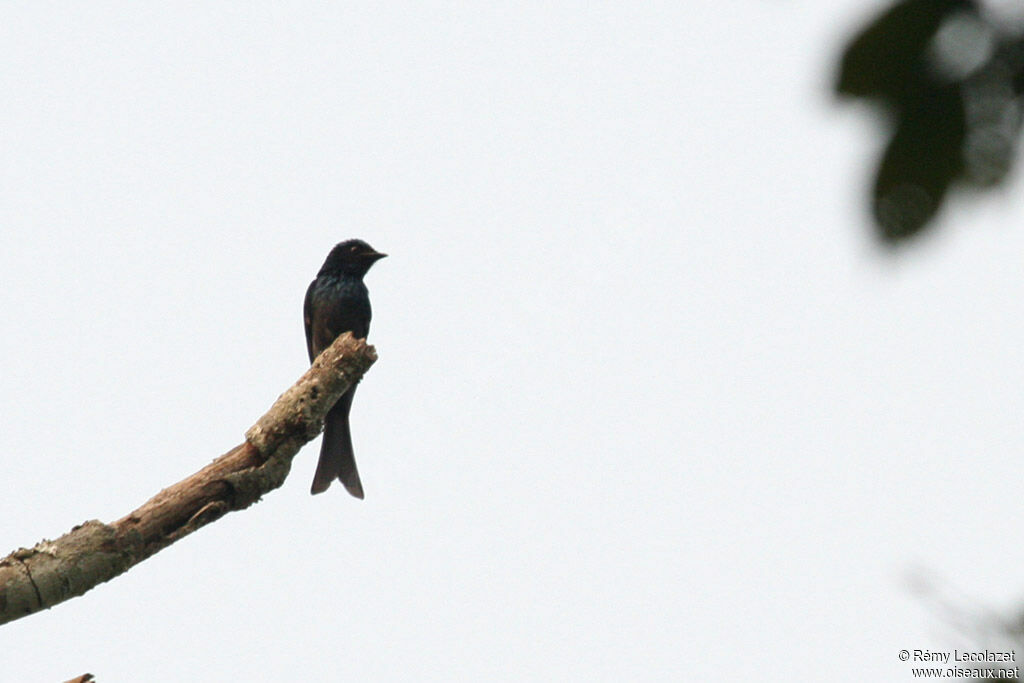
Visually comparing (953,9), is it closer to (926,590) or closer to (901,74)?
(901,74)

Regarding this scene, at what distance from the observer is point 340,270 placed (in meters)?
7.92

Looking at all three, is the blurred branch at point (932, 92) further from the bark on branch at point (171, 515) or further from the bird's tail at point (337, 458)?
the bird's tail at point (337, 458)

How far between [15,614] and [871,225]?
3.82m

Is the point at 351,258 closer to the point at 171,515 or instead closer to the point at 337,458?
the point at 337,458

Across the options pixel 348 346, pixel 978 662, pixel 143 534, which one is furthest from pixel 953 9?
pixel 348 346

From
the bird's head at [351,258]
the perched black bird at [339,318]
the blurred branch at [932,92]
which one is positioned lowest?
the blurred branch at [932,92]

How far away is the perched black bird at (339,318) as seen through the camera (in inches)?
279

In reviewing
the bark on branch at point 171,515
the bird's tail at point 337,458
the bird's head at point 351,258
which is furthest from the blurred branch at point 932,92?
the bird's head at point 351,258

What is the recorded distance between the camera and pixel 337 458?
7141 millimetres

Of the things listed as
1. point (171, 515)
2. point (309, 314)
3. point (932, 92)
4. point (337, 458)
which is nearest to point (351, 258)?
point (309, 314)

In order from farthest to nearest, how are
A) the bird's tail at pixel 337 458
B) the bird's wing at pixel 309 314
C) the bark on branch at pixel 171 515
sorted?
the bird's wing at pixel 309 314 < the bird's tail at pixel 337 458 < the bark on branch at pixel 171 515

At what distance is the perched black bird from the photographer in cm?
708

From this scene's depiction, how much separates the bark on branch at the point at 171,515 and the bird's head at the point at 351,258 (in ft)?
10.1

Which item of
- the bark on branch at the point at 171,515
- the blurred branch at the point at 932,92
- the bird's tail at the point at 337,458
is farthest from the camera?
the bird's tail at the point at 337,458
